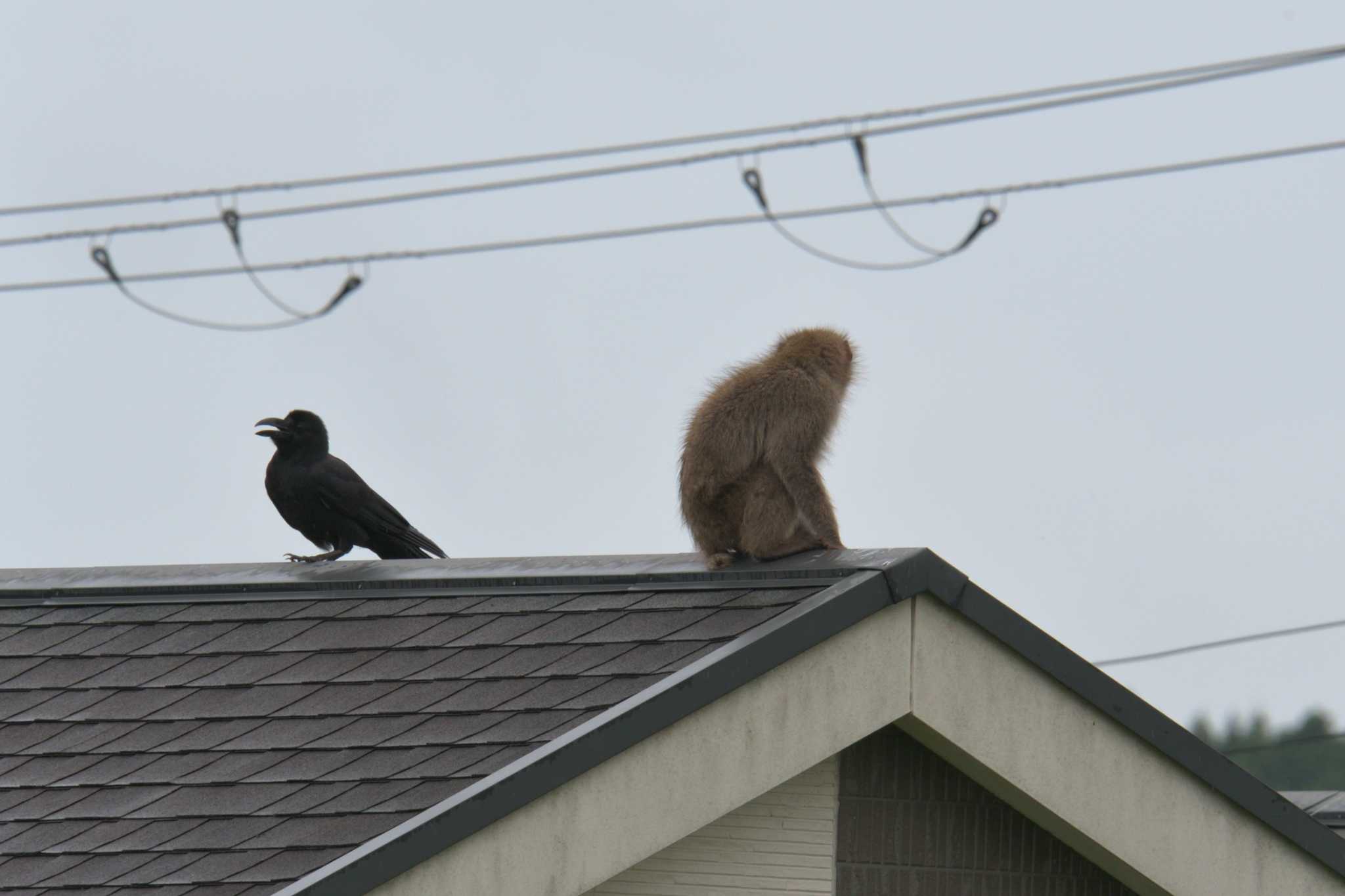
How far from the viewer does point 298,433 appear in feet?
30.2

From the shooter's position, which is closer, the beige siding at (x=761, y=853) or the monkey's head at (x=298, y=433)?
the beige siding at (x=761, y=853)

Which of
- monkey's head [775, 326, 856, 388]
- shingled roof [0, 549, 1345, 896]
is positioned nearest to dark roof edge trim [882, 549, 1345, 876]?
shingled roof [0, 549, 1345, 896]

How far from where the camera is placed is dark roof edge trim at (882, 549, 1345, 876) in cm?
543

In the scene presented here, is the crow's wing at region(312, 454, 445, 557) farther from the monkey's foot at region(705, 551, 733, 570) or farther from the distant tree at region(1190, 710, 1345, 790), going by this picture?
the distant tree at region(1190, 710, 1345, 790)

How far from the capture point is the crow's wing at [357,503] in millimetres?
8992

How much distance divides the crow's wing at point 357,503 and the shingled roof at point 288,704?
1.89m

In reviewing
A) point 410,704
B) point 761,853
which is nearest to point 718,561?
point 761,853

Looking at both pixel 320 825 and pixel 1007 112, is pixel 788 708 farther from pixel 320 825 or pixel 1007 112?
pixel 1007 112

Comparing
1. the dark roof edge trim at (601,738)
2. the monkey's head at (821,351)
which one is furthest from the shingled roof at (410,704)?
the monkey's head at (821,351)

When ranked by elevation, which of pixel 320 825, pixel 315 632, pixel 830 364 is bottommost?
pixel 320 825

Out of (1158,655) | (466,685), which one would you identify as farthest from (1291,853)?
(1158,655)

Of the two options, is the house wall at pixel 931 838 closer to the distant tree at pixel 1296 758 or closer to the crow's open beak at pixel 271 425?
the crow's open beak at pixel 271 425

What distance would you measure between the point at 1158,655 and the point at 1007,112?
1505 centimetres

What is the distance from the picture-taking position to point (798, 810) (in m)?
5.70
